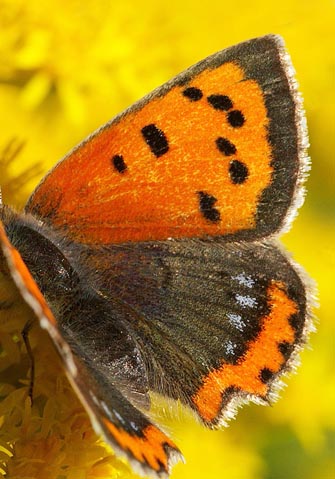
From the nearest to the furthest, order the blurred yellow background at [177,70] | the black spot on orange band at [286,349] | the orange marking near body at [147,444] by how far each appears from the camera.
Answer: the orange marking near body at [147,444], the black spot on orange band at [286,349], the blurred yellow background at [177,70]

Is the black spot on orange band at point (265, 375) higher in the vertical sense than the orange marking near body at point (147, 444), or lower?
higher

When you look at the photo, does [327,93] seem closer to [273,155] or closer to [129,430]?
[273,155]

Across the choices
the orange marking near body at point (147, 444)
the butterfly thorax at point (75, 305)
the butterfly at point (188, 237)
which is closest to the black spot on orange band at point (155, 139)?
the butterfly at point (188, 237)

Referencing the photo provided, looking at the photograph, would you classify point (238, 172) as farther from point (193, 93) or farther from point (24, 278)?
point (24, 278)

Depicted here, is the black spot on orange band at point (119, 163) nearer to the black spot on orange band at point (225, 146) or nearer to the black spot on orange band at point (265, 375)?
the black spot on orange band at point (225, 146)

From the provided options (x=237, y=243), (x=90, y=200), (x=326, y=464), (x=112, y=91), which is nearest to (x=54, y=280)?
(x=90, y=200)

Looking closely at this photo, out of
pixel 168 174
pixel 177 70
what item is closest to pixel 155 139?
pixel 168 174

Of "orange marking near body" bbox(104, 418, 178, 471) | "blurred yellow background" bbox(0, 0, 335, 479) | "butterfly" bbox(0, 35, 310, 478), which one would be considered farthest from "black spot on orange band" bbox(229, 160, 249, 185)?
"blurred yellow background" bbox(0, 0, 335, 479)

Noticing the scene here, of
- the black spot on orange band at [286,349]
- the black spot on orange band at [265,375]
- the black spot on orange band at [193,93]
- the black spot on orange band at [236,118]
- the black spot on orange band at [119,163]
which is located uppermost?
the black spot on orange band at [236,118]
